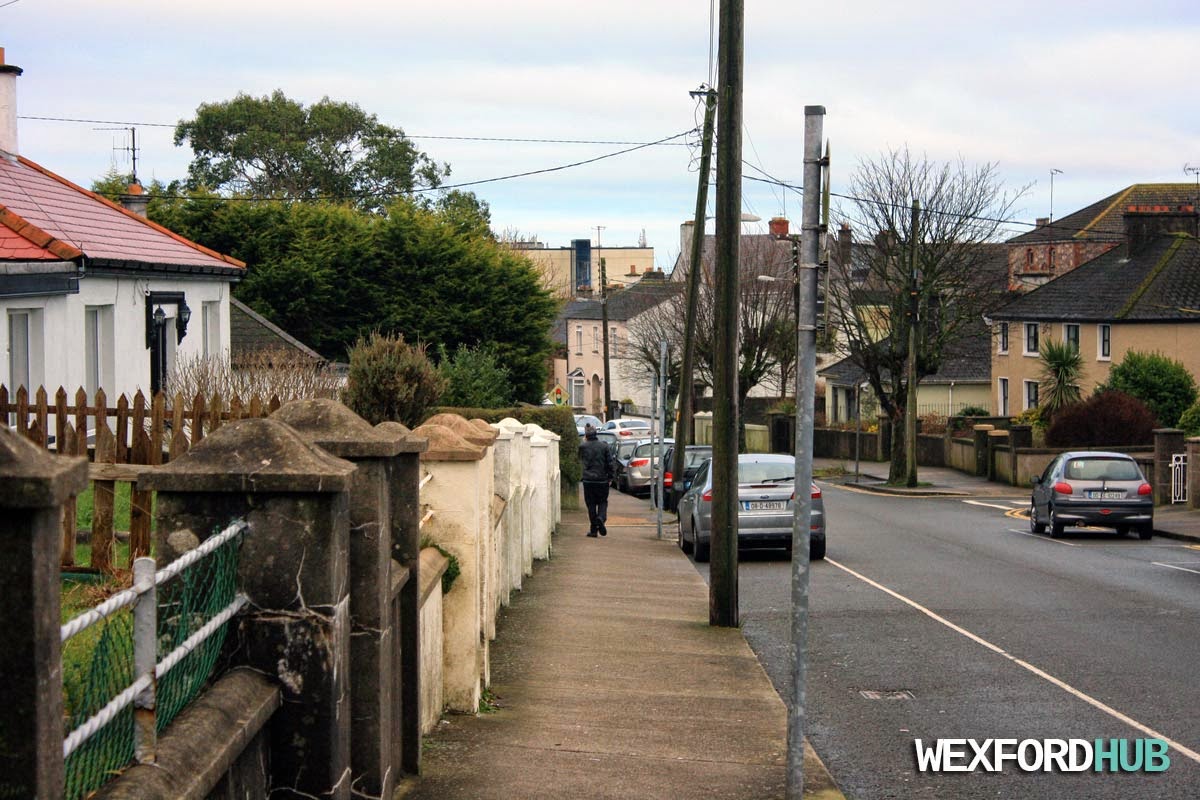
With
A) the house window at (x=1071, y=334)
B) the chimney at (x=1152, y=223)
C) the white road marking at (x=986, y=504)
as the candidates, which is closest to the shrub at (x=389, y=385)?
the white road marking at (x=986, y=504)

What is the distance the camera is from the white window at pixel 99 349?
1833 centimetres

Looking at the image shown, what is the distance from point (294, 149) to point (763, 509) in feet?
159

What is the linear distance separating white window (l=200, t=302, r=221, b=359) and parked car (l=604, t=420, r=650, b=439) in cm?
2428

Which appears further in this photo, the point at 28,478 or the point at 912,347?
the point at 912,347

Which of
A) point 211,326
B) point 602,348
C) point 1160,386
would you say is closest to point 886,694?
point 211,326

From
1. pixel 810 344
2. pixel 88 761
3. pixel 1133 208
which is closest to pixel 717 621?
pixel 810 344

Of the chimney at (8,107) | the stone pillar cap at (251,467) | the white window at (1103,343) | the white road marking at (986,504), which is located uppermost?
the chimney at (8,107)

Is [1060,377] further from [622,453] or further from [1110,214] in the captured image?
[1110,214]

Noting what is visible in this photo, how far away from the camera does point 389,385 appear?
17516mm

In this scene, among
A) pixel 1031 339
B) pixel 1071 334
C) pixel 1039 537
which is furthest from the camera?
pixel 1031 339

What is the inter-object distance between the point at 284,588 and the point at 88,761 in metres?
1.25

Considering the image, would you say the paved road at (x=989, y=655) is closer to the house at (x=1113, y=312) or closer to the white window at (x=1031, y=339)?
the house at (x=1113, y=312)

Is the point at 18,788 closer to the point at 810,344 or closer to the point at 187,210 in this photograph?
the point at 810,344

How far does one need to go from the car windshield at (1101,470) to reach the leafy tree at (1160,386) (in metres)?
18.5
